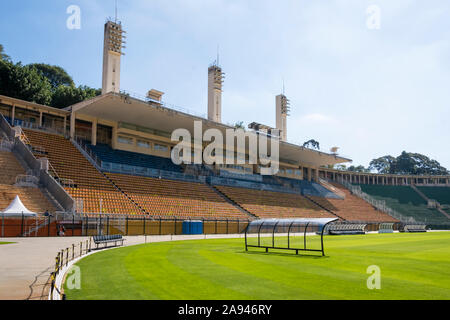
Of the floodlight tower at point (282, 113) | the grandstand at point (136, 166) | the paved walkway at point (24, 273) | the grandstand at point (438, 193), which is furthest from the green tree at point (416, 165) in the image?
the paved walkway at point (24, 273)

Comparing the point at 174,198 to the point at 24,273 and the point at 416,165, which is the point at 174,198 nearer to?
the point at 24,273

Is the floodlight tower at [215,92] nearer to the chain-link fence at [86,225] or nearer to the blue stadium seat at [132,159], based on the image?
the blue stadium seat at [132,159]

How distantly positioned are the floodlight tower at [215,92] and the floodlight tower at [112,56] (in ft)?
50.3

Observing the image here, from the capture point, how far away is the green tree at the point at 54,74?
7456 centimetres

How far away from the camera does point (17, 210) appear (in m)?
25.5

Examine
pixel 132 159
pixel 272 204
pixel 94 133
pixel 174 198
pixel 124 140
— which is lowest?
pixel 272 204

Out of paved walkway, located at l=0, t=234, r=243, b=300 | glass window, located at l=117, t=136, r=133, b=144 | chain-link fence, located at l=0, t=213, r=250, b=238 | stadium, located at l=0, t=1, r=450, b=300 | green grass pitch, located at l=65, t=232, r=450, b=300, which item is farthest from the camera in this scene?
glass window, located at l=117, t=136, r=133, b=144

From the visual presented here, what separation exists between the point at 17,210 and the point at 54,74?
187 ft

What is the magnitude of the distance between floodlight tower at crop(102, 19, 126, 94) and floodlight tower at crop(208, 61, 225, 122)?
1532 cm

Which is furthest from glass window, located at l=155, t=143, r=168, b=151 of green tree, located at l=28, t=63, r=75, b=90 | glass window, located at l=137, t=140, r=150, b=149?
green tree, located at l=28, t=63, r=75, b=90

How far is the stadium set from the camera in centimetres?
974

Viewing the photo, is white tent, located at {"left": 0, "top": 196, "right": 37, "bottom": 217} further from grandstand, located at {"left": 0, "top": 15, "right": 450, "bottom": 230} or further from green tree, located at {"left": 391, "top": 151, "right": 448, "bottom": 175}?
green tree, located at {"left": 391, "top": 151, "right": 448, "bottom": 175}

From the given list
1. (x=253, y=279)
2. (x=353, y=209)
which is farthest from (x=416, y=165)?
(x=253, y=279)
